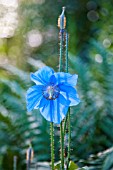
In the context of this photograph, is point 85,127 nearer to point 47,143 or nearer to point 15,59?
point 47,143

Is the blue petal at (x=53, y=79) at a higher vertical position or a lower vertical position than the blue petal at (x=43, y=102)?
higher

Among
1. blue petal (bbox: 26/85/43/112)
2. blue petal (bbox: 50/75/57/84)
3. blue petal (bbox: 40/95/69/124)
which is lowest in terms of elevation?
blue petal (bbox: 40/95/69/124)

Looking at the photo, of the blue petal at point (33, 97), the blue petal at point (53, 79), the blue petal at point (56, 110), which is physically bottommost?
the blue petal at point (56, 110)

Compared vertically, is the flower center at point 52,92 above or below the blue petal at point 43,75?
below

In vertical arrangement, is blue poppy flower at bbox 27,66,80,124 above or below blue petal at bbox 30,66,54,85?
below
